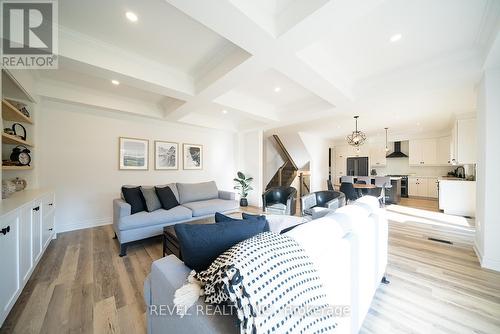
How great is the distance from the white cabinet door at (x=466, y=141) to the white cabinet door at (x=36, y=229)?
23.9 ft

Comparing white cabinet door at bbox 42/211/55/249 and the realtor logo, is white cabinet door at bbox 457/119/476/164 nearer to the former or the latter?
the realtor logo

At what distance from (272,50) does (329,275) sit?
2.00m

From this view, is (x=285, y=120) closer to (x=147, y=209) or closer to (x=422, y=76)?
(x=422, y=76)

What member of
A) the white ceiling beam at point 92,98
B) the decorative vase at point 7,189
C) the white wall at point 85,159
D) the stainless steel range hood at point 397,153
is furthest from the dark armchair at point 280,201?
the stainless steel range hood at point 397,153

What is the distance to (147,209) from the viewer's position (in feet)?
9.22

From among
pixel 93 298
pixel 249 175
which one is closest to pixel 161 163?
pixel 249 175

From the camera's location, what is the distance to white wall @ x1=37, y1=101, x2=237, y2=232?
3.13 m

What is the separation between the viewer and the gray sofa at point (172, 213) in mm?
2416

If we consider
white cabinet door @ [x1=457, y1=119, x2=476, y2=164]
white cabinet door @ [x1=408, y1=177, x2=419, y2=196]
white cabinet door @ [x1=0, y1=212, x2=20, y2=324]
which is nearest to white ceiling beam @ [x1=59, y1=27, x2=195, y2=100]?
white cabinet door @ [x1=0, y1=212, x2=20, y2=324]

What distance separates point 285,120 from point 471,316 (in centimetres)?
384

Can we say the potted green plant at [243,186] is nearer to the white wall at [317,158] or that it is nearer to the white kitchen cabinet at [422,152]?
the white wall at [317,158]

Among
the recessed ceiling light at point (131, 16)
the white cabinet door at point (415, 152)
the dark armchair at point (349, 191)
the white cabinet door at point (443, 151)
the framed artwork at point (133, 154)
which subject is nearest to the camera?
the recessed ceiling light at point (131, 16)

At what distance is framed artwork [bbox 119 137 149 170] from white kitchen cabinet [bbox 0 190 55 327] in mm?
1800

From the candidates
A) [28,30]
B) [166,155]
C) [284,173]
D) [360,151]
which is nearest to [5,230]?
[28,30]
